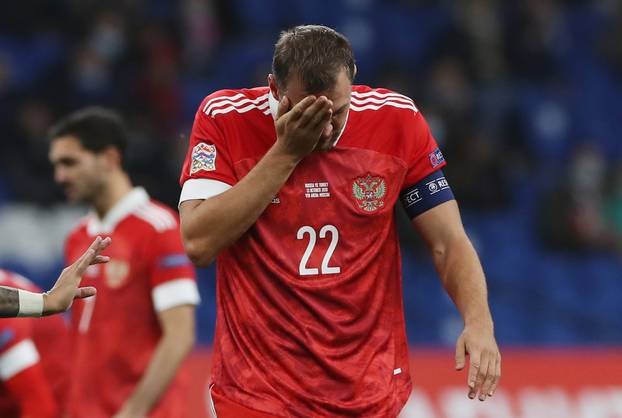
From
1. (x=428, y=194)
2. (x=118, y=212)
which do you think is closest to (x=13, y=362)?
(x=118, y=212)

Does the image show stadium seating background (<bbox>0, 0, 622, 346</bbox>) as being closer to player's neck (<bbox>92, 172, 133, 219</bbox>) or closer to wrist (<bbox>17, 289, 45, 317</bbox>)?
player's neck (<bbox>92, 172, 133, 219</bbox>)

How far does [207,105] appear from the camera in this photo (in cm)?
400

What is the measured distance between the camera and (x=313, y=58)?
145 inches

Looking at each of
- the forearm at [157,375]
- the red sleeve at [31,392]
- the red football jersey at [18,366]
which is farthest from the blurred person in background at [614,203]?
the red sleeve at [31,392]

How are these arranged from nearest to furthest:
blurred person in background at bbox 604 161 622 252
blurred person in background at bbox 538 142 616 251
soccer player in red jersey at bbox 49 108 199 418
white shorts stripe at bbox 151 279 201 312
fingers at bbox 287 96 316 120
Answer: fingers at bbox 287 96 316 120, soccer player in red jersey at bbox 49 108 199 418, white shorts stripe at bbox 151 279 201 312, blurred person in background at bbox 538 142 616 251, blurred person in background at bbox 604 161 622 252

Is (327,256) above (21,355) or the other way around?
above

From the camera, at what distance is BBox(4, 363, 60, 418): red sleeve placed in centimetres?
484

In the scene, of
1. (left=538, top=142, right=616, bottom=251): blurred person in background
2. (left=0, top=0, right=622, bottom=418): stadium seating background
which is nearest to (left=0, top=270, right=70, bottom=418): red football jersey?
(left=0, top=0, right=622, bottom=418): stadium seating background

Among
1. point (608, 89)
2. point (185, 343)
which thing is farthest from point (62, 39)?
point (185, 343)

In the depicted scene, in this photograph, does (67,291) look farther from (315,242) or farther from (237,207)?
(315,242)

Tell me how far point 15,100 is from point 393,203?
843 cm

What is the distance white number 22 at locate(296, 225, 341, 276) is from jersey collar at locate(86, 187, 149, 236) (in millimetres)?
2079

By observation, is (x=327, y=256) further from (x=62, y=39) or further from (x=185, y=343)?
(x=62, y=39)

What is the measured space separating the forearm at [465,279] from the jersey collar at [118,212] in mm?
2212
